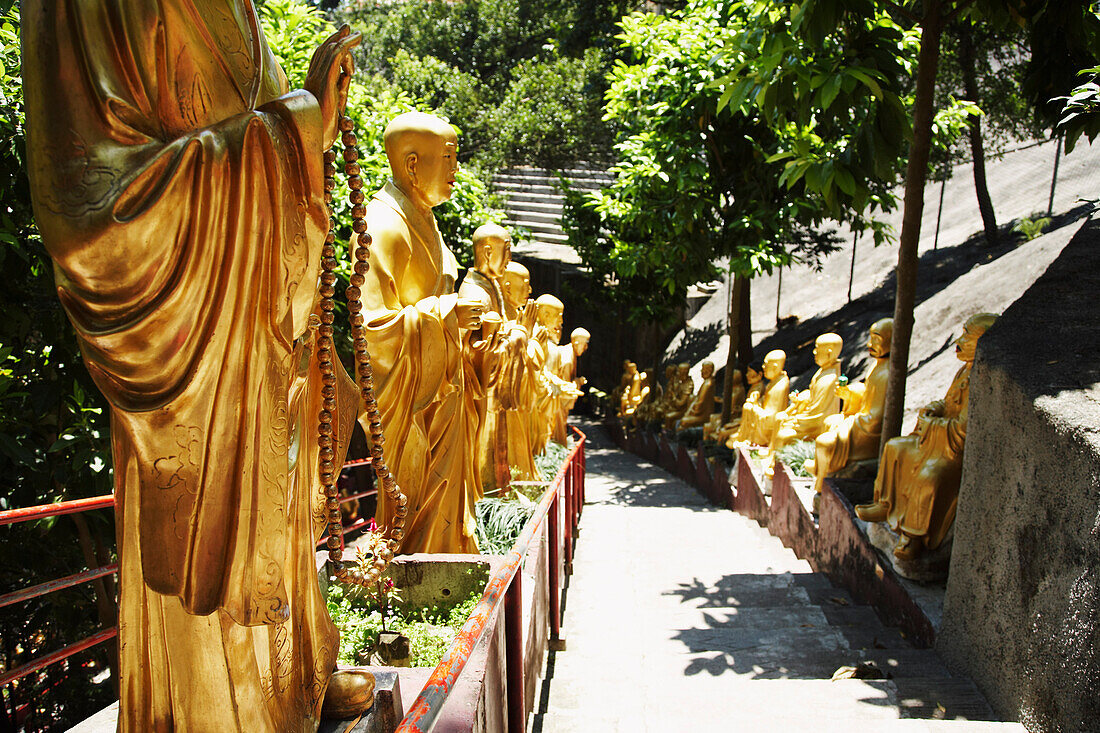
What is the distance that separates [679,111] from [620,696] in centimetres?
843

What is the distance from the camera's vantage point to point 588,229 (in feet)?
49.9

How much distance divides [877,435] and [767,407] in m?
3.04

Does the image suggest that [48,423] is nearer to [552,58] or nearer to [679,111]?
[679,111]

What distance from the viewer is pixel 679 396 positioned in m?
14.5

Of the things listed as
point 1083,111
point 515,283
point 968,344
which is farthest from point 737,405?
point 1083,111

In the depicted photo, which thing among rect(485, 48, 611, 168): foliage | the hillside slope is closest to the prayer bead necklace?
the hillside slope

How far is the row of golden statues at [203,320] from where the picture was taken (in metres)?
1.41

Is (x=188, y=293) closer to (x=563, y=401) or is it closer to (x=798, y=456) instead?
(x=798, y=456)

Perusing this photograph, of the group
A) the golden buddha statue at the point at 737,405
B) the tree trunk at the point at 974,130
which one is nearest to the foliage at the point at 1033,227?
the tree trunk at the point at 974,130

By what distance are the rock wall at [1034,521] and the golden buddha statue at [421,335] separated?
2402 mm

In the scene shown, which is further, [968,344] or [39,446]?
[968,344]

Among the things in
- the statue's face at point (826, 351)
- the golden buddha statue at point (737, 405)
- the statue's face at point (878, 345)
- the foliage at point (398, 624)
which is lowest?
the golden buddha statue at point (737, 405)

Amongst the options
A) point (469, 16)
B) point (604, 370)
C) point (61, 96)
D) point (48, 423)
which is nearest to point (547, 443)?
point (48, 423)

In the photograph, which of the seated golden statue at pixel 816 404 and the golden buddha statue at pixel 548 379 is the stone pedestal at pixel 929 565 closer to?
the seated golden statue at pixel 816 404
